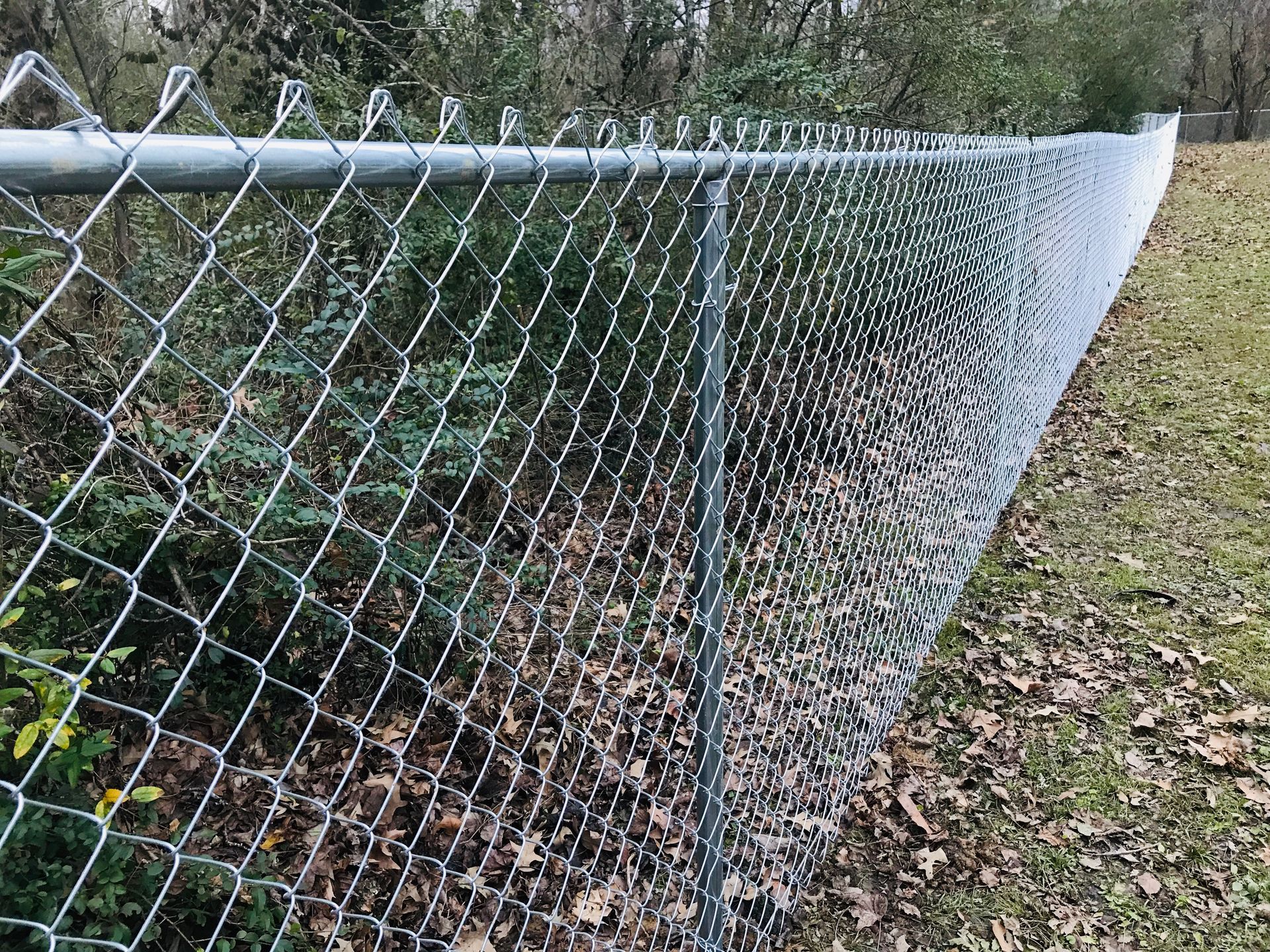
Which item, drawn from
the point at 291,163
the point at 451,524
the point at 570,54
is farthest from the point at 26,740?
the point at 570,54

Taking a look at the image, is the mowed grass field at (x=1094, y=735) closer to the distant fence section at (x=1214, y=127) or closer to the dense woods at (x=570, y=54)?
the dense woods at (x=570, y=54)

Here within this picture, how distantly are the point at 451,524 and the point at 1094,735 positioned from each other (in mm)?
3364

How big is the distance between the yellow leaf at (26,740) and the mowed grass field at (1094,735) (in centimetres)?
228

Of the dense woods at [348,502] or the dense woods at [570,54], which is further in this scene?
the dense woods at [570,54]

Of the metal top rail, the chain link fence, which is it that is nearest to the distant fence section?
the chain link fence

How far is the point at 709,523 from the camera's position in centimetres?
212

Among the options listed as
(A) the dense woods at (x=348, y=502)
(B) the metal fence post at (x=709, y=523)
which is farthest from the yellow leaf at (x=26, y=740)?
(B) the metal fence post at (x=709, y=523)

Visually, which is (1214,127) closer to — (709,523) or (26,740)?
(709,523)

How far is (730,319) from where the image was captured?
15.0ft

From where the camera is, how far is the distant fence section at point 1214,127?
110ft

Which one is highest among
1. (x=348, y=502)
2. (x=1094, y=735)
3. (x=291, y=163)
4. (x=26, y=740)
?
(x=291, y=163)

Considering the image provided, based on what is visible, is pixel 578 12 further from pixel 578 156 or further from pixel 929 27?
pixel 578 156

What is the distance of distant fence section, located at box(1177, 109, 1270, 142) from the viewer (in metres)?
33.7

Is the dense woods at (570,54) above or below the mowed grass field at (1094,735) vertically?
above
